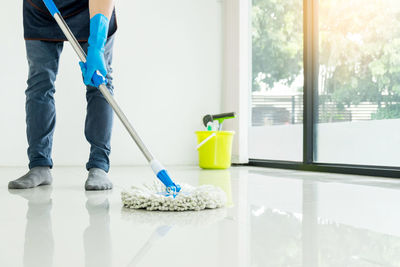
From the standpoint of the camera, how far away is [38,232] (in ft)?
2.89

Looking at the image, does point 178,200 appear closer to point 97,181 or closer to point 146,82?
point 97,181

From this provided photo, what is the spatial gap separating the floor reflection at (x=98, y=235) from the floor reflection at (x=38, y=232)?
6cm

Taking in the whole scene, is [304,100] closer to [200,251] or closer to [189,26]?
[189,26]

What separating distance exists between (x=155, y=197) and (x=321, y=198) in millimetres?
565

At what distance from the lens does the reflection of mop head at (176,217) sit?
994 mm

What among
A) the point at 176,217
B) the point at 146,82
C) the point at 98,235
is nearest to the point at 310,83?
the point at 146,82

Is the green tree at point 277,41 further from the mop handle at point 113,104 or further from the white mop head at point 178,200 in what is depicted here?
the white mop head at point 178,200

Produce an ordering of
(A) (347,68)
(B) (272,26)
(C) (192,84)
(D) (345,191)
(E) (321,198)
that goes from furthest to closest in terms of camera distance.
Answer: (C) (192,84)
(B) (272,26)
(A) (347,68)
(D) (345,191)
(E) (321,198)

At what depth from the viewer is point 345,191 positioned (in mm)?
1637

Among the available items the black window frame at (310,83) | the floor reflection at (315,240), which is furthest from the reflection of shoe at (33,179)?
the black window frame at (310,83)

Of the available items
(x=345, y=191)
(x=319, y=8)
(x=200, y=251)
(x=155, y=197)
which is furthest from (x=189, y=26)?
(x=200, y=251)

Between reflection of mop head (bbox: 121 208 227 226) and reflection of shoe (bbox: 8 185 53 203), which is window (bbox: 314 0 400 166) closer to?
reflection of mop head (bbox: 121 208 227 226)

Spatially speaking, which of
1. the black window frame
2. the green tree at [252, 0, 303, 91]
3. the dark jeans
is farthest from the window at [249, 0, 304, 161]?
the dark jeans

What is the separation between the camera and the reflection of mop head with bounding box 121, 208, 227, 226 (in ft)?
3.26
